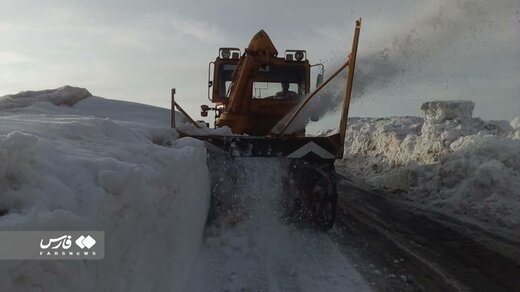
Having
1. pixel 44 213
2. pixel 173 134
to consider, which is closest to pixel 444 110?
pixel 173 134

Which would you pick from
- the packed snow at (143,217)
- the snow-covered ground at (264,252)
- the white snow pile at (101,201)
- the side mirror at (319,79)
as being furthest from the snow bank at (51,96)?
the white snow pile at (101,201)

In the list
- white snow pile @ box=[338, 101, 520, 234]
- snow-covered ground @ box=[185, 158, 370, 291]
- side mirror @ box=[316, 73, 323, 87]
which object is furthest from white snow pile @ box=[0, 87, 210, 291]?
white snow pile @ box=[338, 101, 520, 234]

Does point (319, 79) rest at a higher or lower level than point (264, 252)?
higher

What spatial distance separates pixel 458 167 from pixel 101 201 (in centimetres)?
965

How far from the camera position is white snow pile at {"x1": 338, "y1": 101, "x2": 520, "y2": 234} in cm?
928

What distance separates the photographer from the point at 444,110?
14953mm

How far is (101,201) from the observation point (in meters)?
2.81

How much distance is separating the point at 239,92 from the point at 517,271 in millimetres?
5412

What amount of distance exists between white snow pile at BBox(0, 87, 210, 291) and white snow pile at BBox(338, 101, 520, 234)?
6.21 m

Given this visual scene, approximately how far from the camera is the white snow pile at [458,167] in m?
9.28

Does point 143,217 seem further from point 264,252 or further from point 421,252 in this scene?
point 421,252

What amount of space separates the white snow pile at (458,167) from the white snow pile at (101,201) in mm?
6212

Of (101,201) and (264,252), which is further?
(264,252)

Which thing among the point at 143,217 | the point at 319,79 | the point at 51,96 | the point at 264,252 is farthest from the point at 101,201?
the point at 51,96
